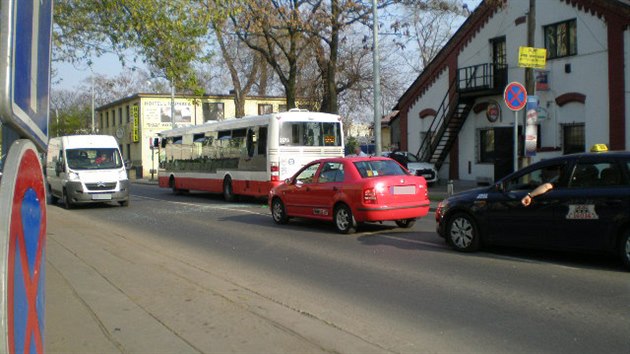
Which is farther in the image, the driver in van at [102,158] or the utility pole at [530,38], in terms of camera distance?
the driver in van at [102,158]

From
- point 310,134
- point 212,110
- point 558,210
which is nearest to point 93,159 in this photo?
point 310,134

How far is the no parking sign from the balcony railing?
24.9m

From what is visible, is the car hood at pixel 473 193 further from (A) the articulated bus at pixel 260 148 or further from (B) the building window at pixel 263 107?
(B) the building window at pixel 263 107

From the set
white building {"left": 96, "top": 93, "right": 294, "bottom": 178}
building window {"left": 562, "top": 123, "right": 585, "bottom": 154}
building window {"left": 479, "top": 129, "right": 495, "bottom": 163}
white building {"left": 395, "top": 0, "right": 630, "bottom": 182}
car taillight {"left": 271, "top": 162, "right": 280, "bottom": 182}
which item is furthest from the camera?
white building {"left": 96, "top": 93, "right": 294, "bottom": 178}

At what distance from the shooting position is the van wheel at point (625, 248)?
7.49 metres

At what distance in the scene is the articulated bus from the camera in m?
18.6

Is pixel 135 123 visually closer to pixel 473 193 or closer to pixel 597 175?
pixel 473 193

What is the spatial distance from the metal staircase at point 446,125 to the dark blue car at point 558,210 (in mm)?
18023

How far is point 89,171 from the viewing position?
737 inches

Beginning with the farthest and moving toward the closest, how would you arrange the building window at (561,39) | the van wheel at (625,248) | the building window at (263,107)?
the building window at (263,107), the building window at (561,39), the van wheel at (625,248)

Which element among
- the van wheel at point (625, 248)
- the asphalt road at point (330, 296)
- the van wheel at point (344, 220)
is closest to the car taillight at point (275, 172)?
the van wheel at point (344, 220)

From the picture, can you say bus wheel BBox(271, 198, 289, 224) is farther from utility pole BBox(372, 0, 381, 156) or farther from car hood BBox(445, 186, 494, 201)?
utility pole BBox(372, 0, 381, 156)

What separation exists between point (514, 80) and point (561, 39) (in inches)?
105

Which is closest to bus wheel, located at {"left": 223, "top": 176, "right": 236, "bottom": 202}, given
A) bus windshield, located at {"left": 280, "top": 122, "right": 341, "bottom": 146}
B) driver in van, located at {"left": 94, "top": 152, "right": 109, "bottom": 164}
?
bus windshield, located at {"left": 280, "top": 122, "right": 341, "bottom": 146}
